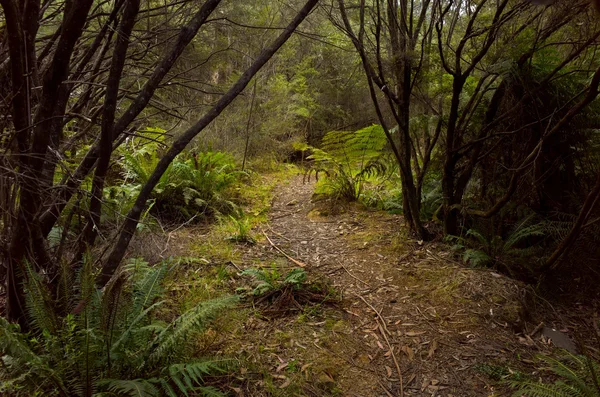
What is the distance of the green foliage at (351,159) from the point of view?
19.0ft

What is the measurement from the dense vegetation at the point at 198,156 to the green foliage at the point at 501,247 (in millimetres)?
29

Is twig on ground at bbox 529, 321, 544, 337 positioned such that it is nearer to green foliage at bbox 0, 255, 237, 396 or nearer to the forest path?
the forest path

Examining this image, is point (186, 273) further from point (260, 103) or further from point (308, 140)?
point (308, 140)

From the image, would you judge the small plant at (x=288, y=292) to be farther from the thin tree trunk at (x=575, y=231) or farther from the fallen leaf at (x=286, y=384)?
the thin tree trunk at (x=575, y=231)

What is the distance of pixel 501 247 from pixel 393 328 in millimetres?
1656

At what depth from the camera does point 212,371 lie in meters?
2.18

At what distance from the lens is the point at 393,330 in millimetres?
2922

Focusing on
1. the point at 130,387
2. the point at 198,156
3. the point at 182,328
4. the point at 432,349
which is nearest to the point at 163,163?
the point at 182,328

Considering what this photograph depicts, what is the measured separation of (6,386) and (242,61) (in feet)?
28.5

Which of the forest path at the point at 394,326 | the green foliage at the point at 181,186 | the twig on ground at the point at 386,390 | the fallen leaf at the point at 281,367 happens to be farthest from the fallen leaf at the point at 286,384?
the green foliage at the point at 181,186

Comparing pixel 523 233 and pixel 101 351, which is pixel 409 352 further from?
pixel 101 351

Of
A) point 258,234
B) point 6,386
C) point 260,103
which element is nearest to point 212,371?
point 6,386

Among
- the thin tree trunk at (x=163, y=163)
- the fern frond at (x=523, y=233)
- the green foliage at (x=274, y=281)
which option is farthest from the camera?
the fern frond at (x=523, y=233)

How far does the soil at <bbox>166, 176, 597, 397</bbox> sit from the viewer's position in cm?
241
